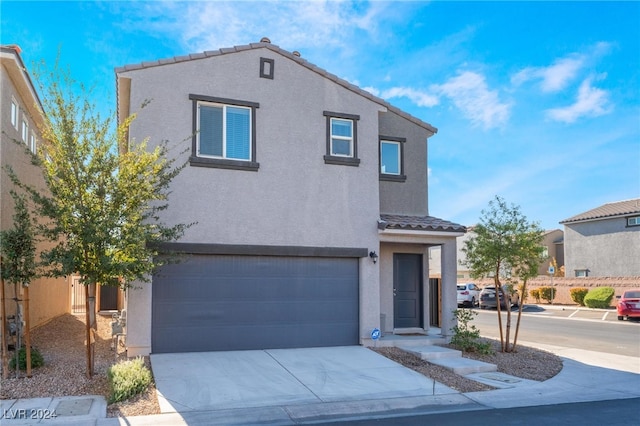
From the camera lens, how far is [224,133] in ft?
41.1

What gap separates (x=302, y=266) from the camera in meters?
13.0

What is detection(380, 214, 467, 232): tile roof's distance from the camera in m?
13.5

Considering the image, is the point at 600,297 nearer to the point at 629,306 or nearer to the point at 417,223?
the point at 629,306

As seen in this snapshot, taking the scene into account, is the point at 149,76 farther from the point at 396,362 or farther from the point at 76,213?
the point at 396,362

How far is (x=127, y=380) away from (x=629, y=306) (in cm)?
2356

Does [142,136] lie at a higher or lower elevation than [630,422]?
higher

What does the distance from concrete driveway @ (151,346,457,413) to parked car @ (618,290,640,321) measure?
17.8 m

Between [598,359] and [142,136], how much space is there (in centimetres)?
1240

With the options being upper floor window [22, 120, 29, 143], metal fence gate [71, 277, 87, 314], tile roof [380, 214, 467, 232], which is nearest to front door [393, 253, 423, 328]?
tile roof [380, 214, 467, 232]

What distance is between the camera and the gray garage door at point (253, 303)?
11703 millimetres

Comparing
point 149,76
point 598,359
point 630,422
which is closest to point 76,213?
point 149,76

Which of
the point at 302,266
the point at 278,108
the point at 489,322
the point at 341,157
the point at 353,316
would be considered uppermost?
the point at 278,108

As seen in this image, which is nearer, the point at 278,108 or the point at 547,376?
the point at 547,376

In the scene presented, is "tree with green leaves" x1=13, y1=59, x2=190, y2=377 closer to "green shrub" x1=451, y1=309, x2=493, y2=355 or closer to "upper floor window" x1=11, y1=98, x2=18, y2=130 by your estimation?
"upper floor window" x1=11, y1=98, x2=18, y2=130
